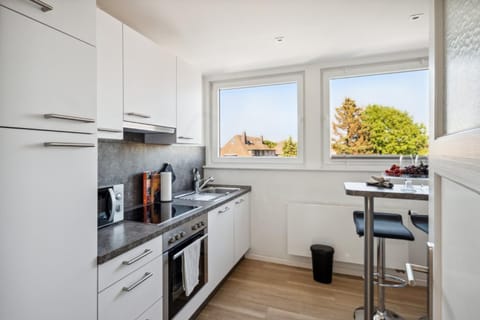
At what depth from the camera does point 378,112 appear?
8.52ft

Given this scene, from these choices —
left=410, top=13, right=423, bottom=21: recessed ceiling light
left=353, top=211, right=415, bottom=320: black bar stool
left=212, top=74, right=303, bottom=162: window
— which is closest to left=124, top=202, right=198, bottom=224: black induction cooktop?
left=212, top=74, right=303, bottom=162: window

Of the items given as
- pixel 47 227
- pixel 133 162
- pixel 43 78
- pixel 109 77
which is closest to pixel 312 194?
pixel 133 162

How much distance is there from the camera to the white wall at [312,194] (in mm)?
2510

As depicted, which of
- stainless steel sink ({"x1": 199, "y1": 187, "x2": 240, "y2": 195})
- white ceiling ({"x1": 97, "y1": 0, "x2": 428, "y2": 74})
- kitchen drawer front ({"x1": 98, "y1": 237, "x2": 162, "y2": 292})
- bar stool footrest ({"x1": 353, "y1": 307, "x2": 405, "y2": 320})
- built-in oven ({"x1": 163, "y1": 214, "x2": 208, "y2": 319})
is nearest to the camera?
kitchen drawer front ({"x1": 98, "y1": 237, "x2": 162, "y2": 292})

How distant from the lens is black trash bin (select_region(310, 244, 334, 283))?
8.19ft

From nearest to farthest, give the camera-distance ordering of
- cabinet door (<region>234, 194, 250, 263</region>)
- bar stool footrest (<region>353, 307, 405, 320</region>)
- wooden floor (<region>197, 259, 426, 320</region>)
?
bar stool footrest (<region>353, 307, 405, 320</region>) < wooden floor (<region>197, 259, 426, 320</region>) < cabinet door (<region>234, 194, 250, 263</region>)

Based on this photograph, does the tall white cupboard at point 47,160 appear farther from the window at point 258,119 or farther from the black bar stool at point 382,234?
the window at point 258,119

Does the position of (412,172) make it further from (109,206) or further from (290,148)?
(109,206)

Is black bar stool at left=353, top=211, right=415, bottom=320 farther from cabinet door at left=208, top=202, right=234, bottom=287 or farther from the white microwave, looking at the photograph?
the white microwave

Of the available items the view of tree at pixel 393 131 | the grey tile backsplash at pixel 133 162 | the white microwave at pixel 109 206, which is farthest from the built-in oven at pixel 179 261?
the view of tree at pixel 393 131

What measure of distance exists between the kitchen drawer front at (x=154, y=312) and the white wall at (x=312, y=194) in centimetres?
174

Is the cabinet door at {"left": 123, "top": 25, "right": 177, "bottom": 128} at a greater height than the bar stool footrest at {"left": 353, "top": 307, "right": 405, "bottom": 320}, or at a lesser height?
greater

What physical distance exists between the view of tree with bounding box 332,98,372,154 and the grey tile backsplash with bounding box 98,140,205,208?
1.81 m

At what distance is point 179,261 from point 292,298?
1.19 metres
